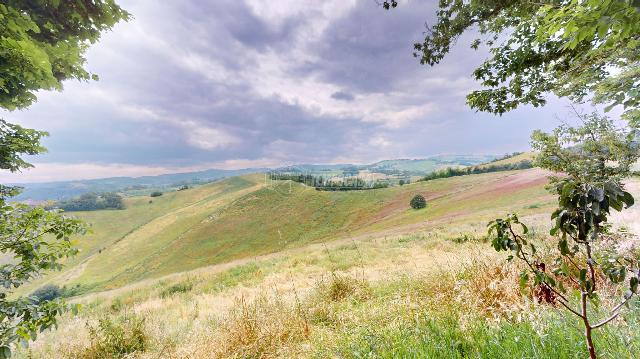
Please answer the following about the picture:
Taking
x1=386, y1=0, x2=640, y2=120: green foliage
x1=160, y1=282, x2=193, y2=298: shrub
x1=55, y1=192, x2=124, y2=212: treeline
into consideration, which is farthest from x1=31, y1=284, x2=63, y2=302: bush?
x1=55, y1=192, x2=124, y2=212: treeline

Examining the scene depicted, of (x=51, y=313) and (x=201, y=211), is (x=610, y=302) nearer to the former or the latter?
(x=51, y=313)

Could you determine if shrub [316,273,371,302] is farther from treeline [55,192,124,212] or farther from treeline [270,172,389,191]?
treeline [55,192,124,212]

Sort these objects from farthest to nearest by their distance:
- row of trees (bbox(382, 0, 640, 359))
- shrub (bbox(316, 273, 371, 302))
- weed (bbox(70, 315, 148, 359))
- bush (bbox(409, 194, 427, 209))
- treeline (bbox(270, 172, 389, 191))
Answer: treeline (bbox(270, 172, 389, 191)) < bush (bbox(409, 194, 427, 209)) < shrub (bbox(316, 273, 371, 302)) < weed (bbox(70, 315, 148, 359)) < row of trees (bbox(382, 0, 640, 359))

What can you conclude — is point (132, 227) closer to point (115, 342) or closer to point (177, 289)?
point (177, 289)

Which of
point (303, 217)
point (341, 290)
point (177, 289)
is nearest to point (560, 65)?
point (341, 290)

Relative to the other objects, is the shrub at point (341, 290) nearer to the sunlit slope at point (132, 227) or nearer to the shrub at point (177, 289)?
the sunlit slope at point (132, 227)

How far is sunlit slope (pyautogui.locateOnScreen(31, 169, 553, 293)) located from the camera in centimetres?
4619

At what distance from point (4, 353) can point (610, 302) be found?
6997 mm

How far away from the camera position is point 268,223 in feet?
230

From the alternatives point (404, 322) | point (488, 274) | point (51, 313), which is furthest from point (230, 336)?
point (488, 274)

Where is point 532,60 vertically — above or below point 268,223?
above

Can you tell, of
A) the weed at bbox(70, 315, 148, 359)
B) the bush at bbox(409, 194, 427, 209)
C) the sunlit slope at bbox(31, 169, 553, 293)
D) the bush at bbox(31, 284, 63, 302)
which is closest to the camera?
the weed at bbox(70, 315, 148, 359)

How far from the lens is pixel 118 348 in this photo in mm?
5738

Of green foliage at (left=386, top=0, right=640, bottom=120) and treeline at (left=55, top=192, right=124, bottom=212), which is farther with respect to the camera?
treeline at (left=55, top=192, right=124, bottom=212)
